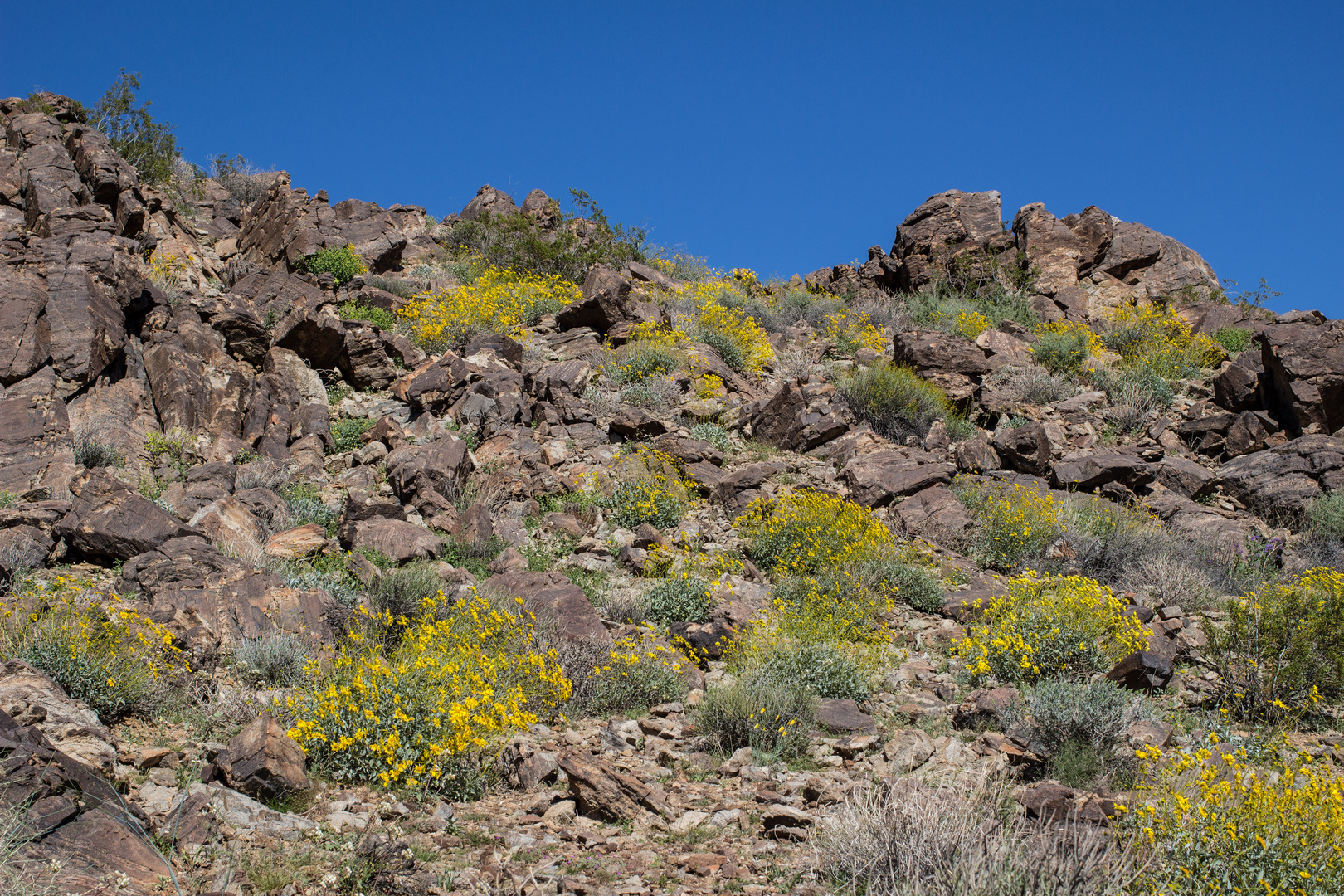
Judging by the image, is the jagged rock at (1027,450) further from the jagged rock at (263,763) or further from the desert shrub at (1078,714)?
the jagged rock at (263,763)

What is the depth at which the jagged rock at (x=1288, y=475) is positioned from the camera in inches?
448

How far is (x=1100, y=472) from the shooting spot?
12.0 metres

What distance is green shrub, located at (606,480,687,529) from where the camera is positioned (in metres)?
10.6

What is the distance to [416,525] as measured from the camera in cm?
916

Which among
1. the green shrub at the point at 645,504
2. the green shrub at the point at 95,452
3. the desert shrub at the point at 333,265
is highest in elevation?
the desert shrub at the point at 333,265

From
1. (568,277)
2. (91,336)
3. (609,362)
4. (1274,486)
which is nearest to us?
(91,336)

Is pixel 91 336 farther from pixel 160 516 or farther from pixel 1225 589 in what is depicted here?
pixel 1225 589

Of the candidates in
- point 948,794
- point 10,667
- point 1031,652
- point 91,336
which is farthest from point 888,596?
point 91,336

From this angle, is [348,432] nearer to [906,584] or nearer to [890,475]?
[890,475]

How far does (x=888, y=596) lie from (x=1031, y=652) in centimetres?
209

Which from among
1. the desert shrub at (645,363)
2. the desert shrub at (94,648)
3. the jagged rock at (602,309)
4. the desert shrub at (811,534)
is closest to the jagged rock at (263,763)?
the desert shrub at (94,648)

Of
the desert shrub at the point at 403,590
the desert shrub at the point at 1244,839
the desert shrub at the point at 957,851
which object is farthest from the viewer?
the desert shrub at the point at 403,590

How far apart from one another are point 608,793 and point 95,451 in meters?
8.39

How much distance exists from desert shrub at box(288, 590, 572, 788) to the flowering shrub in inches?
391
